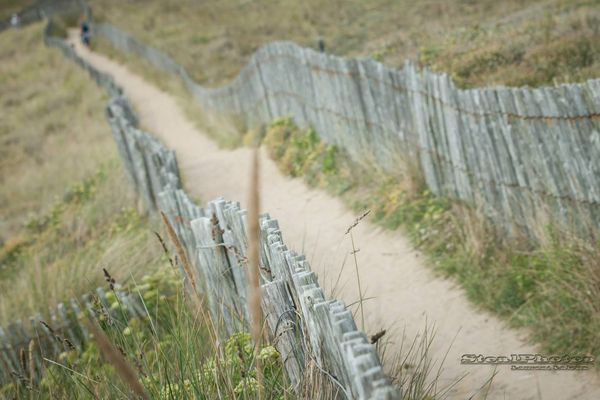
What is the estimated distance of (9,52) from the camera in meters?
45.9

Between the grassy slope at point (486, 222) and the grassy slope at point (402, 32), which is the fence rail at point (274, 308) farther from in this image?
the grassy slope at point (402, 32)

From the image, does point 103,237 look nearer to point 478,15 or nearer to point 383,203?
point 383,203

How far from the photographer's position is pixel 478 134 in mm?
5992

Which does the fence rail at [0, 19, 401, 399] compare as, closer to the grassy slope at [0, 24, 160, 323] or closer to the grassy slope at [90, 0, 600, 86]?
the grassy slope at [0, 24, 160, 323]

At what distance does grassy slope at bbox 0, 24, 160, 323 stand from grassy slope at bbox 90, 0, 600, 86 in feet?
11.6

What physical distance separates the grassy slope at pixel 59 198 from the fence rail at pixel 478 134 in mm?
2392

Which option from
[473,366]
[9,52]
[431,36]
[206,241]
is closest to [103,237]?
[206,241]

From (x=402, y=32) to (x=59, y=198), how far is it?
717 cm

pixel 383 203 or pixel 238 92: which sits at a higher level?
pixel 238 92

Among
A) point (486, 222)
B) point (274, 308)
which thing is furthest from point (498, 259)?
point (274, 308)

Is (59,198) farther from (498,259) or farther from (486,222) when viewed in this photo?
(498,259)

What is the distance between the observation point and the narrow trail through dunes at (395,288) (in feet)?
14.3

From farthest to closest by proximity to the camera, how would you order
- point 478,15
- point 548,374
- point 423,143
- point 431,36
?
point 478,15 < point 431,36 < point 423,143 < point 548,374

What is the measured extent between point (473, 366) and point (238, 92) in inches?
399
